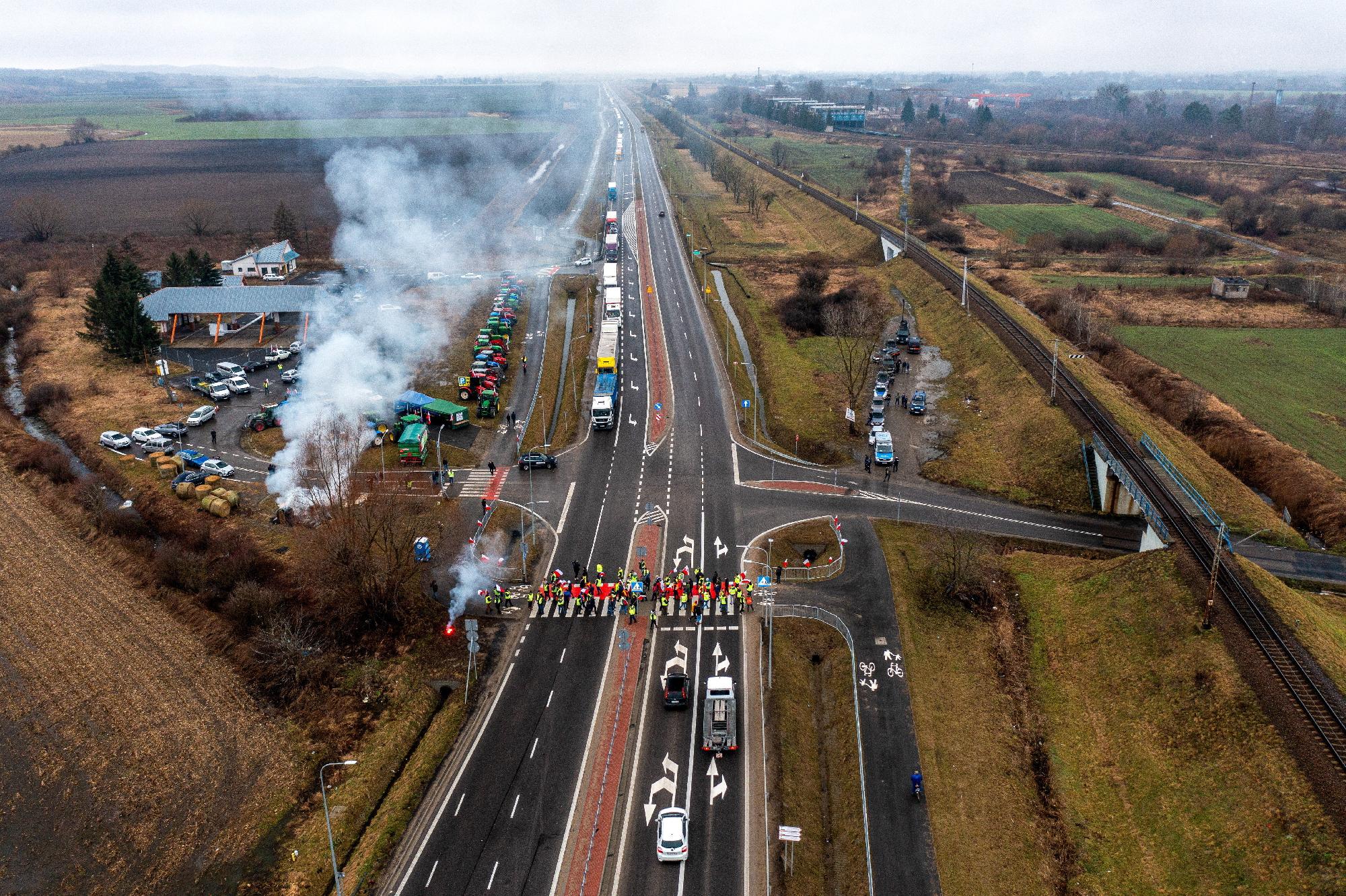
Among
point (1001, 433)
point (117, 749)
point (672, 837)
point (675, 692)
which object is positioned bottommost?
point (117, 749)

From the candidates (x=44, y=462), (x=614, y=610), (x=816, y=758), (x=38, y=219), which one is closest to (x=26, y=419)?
(x=44, y=462)

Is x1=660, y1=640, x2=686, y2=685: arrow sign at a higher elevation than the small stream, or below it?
below

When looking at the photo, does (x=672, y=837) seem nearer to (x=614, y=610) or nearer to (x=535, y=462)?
(x=614, y=610)

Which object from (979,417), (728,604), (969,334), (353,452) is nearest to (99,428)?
(353,452)

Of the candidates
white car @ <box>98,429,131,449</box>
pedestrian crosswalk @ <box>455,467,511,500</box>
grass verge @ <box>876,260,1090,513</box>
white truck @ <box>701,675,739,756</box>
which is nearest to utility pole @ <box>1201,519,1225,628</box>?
grass verge @ <box>876,260,1090,513</box>

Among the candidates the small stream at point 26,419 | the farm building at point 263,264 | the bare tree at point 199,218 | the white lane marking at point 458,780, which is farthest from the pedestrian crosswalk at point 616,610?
the bare tree at point 199,218

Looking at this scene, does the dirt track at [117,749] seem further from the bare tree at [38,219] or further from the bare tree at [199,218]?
the bare tree at [38,219]

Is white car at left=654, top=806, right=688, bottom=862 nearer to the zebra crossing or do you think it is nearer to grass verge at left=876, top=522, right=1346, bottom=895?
grass verge at left=876, top=522, right=1346, bottom=895
